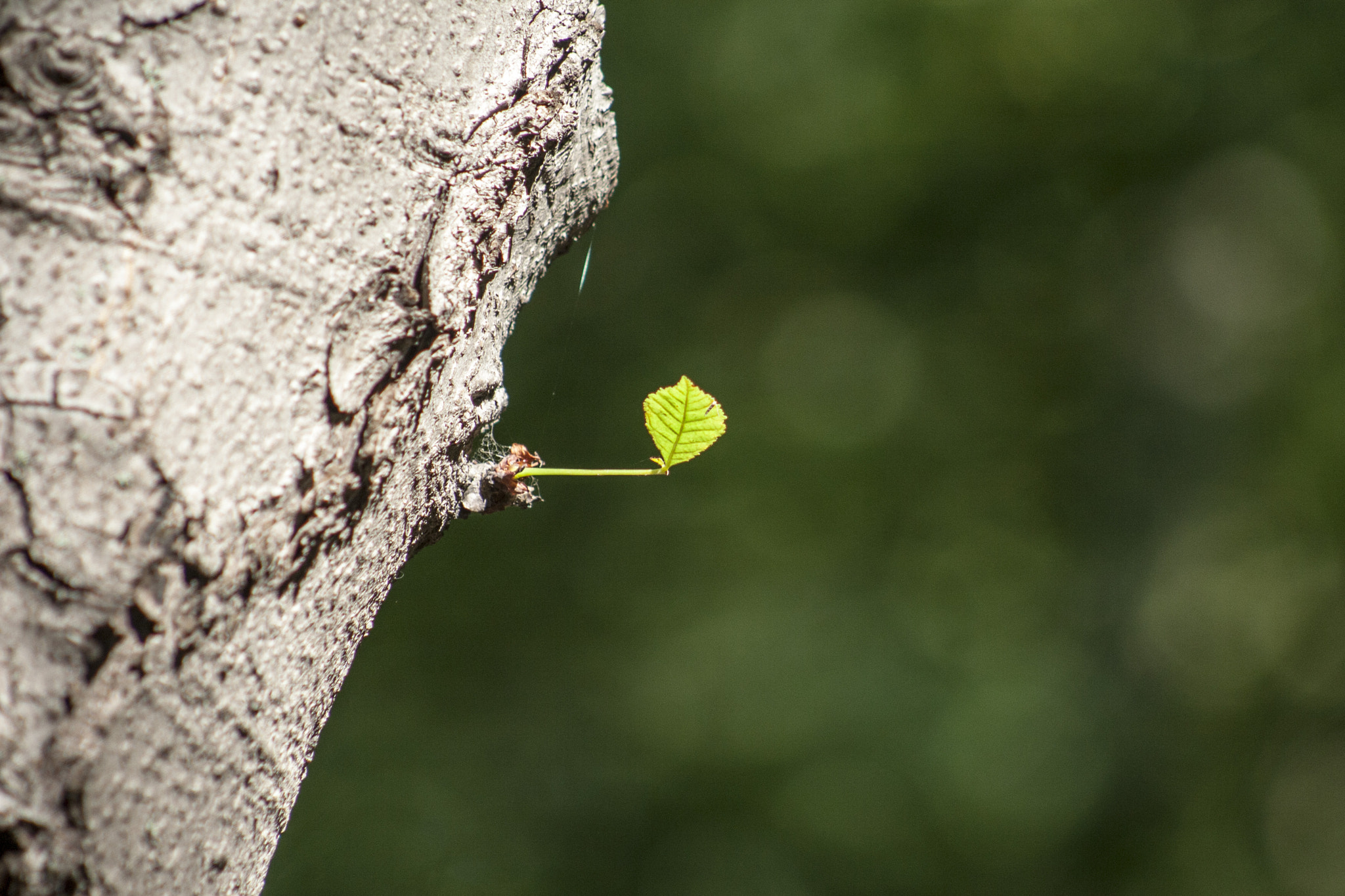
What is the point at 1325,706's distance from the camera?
3.05 metres

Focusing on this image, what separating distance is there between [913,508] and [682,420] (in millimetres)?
3075

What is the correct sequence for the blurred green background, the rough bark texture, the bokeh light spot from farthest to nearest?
1. the bokeh light spot
2. the blurred green background
3. the rough bark texture

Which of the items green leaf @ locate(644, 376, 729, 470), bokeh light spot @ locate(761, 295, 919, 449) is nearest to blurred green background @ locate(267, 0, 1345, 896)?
bokeh light spot @ locate(761, 295, 919, 449)

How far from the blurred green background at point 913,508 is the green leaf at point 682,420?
A: 8.59 ft

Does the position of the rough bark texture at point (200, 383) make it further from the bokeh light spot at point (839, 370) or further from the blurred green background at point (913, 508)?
the bokeh light spot at point (839, 370)

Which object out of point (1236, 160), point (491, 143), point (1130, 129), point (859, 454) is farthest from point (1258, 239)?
point (491, 143)

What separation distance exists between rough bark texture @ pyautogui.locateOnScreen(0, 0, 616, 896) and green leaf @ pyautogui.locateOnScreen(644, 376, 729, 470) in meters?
0.24

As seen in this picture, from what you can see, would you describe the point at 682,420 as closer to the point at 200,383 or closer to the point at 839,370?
the point at 200,383

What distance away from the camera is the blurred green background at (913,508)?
3.04 m

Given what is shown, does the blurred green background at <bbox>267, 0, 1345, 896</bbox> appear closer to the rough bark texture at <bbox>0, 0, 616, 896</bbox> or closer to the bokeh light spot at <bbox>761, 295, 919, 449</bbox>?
the bokeh light spot at <bbox>761, 295, 919, 449</bbox>

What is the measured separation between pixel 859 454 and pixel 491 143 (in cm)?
329

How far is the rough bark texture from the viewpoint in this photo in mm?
337

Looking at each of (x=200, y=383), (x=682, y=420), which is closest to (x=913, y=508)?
(x=682, y=420)

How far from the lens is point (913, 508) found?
11.7ft
